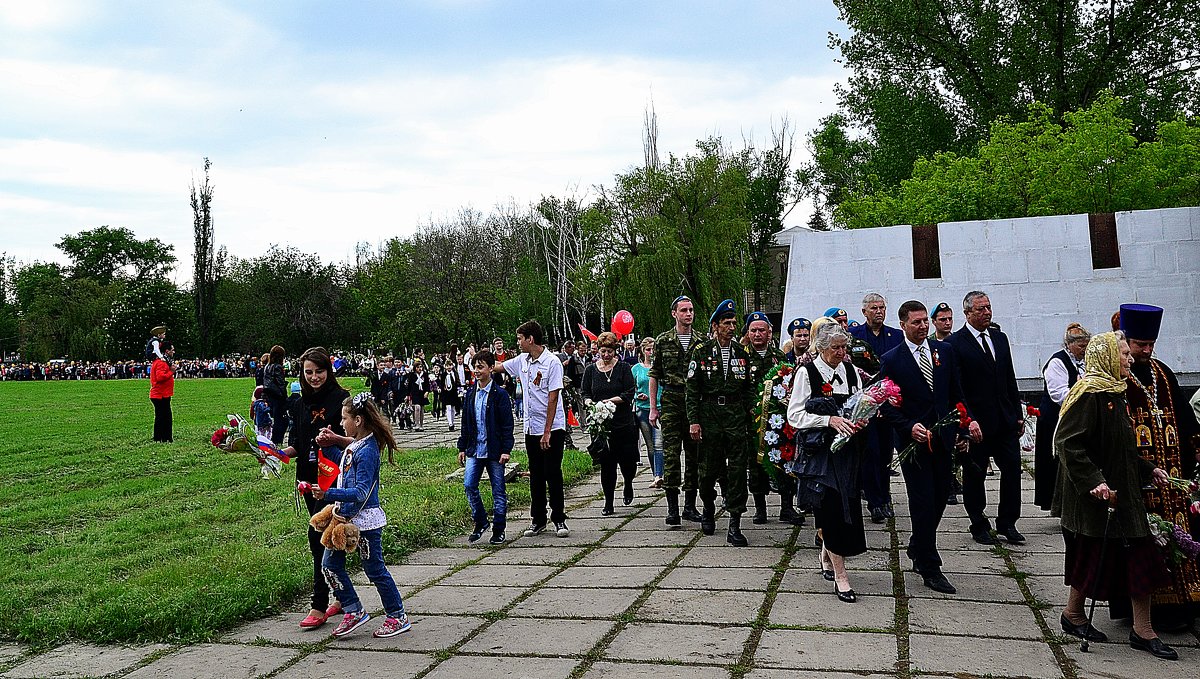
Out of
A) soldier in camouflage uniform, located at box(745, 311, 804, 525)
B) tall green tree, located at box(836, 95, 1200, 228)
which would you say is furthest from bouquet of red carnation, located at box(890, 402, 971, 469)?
tall green tree, located at box(836, 95, 1200, 228)

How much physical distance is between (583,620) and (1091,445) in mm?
2824

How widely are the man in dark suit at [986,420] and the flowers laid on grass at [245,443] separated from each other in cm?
482

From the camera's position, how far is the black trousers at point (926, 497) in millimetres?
5426

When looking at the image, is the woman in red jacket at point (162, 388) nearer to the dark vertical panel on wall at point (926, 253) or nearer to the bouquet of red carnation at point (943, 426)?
the dark vertical panel on wall at point (926, 253)

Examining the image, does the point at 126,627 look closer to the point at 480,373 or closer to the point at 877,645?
the point at 480,373

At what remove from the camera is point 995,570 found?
5773 millimetres

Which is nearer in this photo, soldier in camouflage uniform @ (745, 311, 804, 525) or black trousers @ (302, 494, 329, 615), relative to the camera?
black trousers @ (302, 494, 329, 615)

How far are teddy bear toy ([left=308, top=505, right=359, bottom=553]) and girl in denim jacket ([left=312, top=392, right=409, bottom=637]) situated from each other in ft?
0.23

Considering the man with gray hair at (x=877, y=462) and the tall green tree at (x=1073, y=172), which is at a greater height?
the tall green tree at (x=1073, y=172)

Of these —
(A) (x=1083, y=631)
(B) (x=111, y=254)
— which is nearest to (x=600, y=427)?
(A) (x=1083, y=631)

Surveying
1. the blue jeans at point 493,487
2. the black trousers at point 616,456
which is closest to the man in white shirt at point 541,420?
the blue jeans at point 493,487

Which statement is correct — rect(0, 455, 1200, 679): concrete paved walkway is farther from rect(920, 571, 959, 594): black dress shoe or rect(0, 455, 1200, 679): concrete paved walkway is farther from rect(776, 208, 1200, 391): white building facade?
rect(776, 208, 1200, 391): white building facade

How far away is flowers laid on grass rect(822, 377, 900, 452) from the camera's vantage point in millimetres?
5230

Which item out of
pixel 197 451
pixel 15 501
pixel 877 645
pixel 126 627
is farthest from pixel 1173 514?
pixel 197 451
